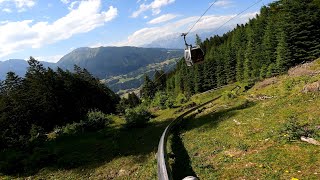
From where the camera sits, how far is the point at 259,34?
118 m

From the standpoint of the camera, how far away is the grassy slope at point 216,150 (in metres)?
16.2

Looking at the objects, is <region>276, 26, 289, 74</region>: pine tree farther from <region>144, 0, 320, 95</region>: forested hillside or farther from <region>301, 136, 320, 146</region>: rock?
<region>301, 136, 320, 146</region>: rock

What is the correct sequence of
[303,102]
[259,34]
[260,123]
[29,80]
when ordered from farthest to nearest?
1. [259,34]
2. [29,80]
3. [303,102]
4. [260,123]

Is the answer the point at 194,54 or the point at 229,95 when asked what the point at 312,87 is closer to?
the point at 194,54

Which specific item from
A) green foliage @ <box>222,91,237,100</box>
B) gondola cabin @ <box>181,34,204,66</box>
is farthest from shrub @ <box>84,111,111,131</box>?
green foliage @ <box>222,91,237,100</box>

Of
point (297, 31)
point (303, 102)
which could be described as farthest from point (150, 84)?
point (303, 102)

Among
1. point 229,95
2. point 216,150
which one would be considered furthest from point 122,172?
point 229,95

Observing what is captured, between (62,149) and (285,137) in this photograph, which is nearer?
(285,137)

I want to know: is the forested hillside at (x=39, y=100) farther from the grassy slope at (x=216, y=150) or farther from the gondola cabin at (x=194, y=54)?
the grassy slope at (x=216, y=150)

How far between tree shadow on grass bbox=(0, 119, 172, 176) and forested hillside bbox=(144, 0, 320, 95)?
145 feet

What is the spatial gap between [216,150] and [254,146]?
107 inches

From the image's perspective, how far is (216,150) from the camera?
70.8ft

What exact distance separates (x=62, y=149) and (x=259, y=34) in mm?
102173

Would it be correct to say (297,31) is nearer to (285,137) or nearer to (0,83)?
(285,137)
